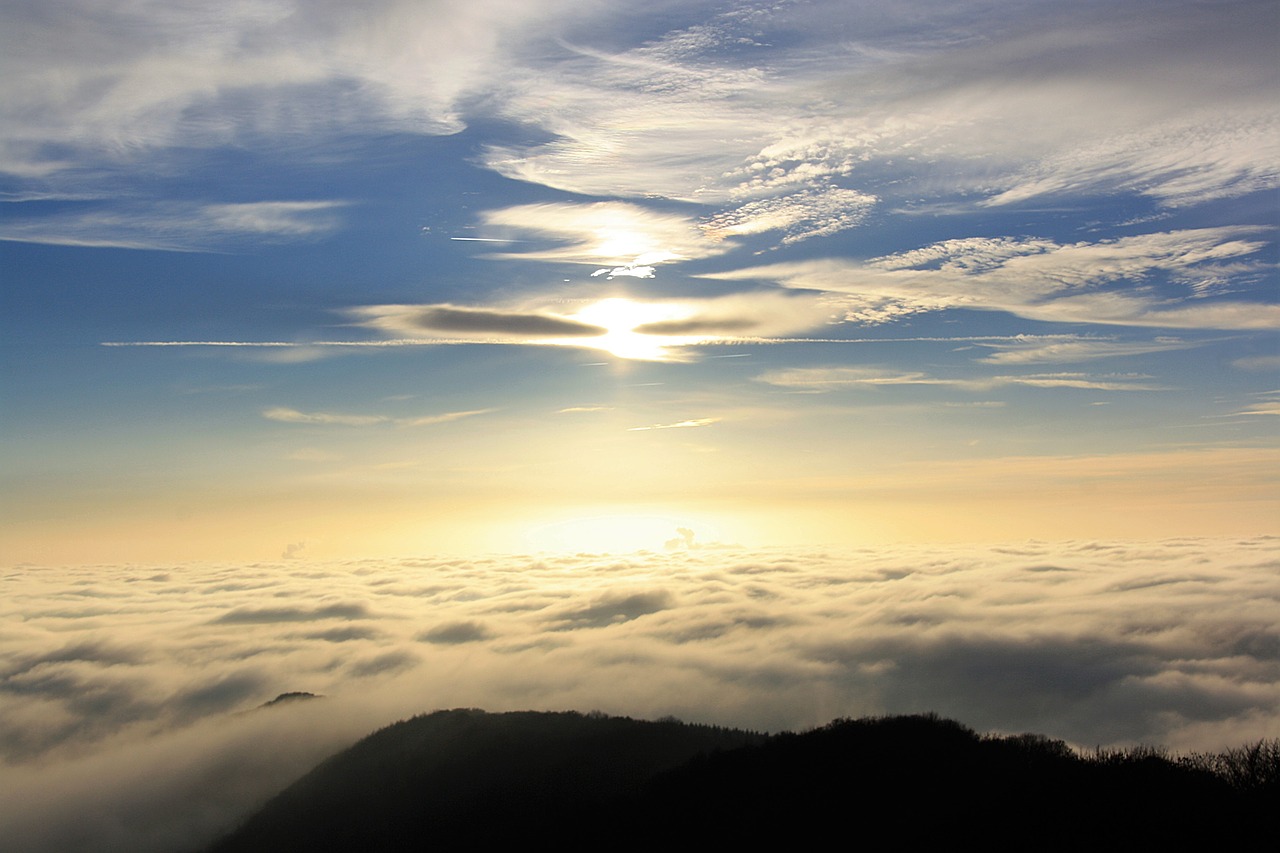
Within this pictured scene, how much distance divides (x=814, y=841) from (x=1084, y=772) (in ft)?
207

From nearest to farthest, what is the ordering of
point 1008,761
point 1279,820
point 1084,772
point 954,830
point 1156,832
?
1. point 1279,820
2. point 1156,832
3. point 954,830
4. point 1084,772
5. point 1008,761

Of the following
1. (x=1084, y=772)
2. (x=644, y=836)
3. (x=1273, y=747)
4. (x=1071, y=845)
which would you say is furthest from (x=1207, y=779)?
(x=644, y=836)

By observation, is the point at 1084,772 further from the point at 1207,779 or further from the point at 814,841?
the point at 814,841

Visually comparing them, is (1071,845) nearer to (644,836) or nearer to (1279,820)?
(1279,820)

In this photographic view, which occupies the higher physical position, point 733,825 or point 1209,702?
point 1209,702

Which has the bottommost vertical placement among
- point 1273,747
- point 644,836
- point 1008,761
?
point 644,836

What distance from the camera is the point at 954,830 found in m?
147

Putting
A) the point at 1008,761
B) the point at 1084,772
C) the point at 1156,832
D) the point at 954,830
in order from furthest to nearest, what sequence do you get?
the point at 1008,761 < the point at 1084,772 < the point at 954,830 < the point at 1156,832

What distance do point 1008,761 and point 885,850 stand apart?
58.3m

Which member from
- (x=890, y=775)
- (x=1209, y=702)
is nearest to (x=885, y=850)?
(x=890, y=775)

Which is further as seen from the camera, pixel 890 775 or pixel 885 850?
pixel 890 775

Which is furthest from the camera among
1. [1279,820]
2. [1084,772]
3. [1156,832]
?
[1084,772]

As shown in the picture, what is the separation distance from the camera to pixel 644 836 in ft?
650

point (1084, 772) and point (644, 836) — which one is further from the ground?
point (1084, 772)
